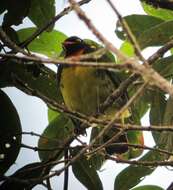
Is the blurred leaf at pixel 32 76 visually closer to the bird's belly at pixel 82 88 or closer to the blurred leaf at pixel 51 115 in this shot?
the blurred leaf at pixel 51 115

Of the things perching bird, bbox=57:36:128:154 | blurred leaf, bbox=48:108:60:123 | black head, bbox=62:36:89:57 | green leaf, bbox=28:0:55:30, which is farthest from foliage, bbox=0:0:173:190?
black head, bbox=62:36:89:57

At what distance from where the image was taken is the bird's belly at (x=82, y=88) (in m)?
3.12

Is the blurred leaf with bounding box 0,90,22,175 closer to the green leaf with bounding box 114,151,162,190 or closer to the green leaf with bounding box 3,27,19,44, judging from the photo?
the green leaf with bounding box 3,27,19,44

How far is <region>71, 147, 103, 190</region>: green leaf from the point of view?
2.48 meters

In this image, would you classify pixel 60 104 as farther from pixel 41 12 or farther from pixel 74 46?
pixel 74 46

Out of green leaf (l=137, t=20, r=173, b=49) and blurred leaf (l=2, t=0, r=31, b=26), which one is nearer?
green leaf (l=137, t=20, r=173, b=49)

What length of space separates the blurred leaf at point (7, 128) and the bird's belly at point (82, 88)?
697mm

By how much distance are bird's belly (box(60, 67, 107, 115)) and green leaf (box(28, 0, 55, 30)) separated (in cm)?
51

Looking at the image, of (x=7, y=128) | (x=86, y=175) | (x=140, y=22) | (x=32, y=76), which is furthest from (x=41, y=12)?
(x=86, y=175)

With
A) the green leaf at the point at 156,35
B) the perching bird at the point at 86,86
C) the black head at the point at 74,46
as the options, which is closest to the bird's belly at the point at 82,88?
the perching bird at the point at 86,86

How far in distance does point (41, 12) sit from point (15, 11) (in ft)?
0.70

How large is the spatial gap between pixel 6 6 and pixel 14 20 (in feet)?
0.27

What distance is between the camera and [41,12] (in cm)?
272

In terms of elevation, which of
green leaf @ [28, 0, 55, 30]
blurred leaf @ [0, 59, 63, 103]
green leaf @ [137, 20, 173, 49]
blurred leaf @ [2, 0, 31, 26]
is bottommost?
green leaf @ [137, 20, 173, 49]
